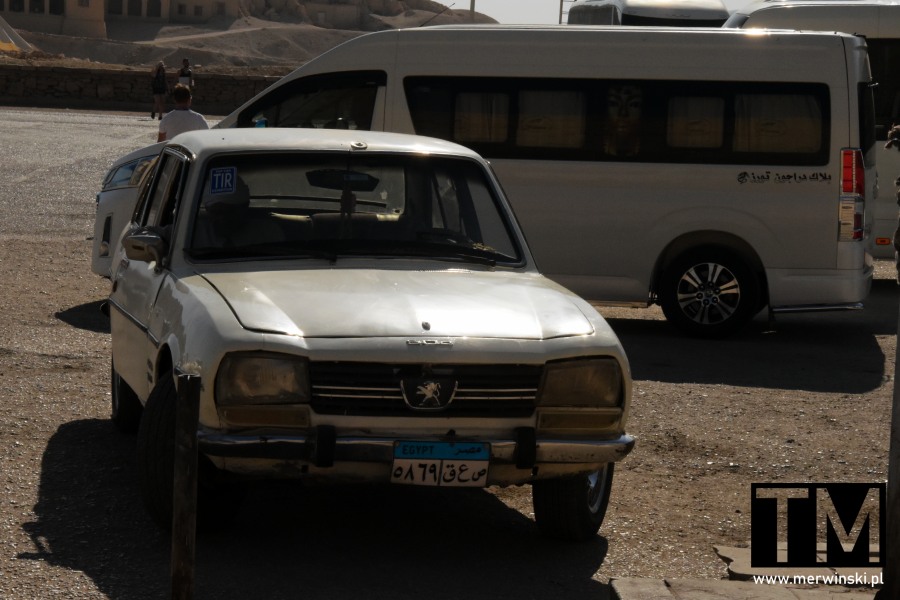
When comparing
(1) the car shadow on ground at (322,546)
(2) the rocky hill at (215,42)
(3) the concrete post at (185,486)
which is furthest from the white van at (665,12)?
(2) the rocky hill at (215,42)

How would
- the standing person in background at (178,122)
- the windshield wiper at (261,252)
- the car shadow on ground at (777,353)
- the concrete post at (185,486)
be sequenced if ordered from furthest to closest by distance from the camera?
the standing person in background at (178,122) → the car shadow on ground at (777,353) → the windshield wiper at (261,252) → the concrete post at (185,486)

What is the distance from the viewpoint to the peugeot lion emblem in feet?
17.8

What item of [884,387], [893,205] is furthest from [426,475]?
[893,205]

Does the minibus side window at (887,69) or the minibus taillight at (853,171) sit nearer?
the minibus taillight at (853,171)

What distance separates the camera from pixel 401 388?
213 inches

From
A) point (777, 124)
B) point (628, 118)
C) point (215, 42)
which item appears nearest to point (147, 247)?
point (628, 118)

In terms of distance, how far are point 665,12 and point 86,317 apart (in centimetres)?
1437

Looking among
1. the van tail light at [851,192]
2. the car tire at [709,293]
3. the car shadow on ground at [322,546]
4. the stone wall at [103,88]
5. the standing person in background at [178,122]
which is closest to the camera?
the car shadow on ground at [322,546]

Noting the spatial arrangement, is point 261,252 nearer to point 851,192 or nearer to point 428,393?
point 428,393

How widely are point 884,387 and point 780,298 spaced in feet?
5.74

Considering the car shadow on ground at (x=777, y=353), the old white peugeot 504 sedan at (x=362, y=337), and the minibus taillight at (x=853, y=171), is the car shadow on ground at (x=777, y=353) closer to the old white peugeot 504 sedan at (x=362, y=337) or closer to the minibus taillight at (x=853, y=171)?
the minibus taillight at (x=853, y=171)

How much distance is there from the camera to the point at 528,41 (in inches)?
468

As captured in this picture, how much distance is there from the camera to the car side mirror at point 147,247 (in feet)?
21.0

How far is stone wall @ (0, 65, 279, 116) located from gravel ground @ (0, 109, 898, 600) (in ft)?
117
